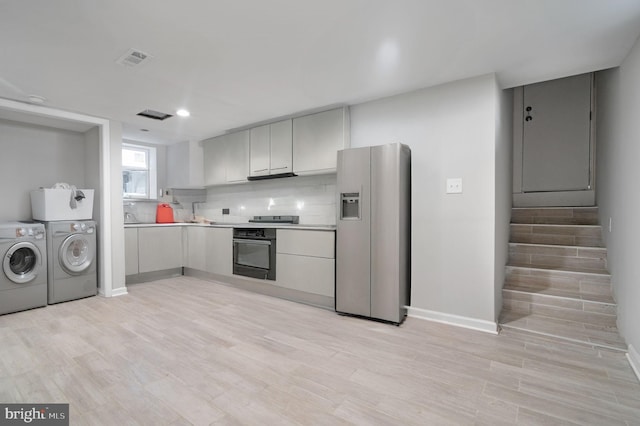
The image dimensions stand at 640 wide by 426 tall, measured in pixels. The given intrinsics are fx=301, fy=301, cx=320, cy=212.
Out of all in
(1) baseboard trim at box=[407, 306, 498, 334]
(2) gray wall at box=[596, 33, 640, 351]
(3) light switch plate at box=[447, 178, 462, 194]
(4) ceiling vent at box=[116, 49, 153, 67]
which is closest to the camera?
(2) gray wall at box=[596, 33, 640, 351]

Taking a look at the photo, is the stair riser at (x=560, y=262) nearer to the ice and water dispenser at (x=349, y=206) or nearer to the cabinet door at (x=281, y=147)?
the ice and water dispenser at (x=349, y=206)

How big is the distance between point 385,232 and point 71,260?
370cm

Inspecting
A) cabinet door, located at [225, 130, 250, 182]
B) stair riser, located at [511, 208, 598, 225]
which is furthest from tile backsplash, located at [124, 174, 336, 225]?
stair riser, located at [511, 208, 598, 225]

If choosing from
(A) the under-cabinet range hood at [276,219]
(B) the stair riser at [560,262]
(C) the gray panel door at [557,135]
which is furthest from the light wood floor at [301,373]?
(C) the gray panel door at [557,135]

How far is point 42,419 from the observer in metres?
1.57

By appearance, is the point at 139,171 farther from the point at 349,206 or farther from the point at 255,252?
the point at 349,206

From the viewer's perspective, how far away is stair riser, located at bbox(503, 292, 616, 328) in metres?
2.67

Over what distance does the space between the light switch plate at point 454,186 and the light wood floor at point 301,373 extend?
126cm


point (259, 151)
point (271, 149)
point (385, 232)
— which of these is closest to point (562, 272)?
point (385, 232)

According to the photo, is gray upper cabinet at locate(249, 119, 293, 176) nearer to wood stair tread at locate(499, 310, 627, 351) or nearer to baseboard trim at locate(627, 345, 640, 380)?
wood stair tread at locate(499, 310, 627, 351)

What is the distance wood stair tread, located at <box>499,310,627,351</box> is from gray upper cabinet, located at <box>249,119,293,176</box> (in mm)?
2918

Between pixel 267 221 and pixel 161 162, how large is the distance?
254 centimetres

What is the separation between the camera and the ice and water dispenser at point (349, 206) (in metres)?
3.09

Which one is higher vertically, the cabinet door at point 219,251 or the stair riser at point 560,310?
the cabinet door at point 219,251
